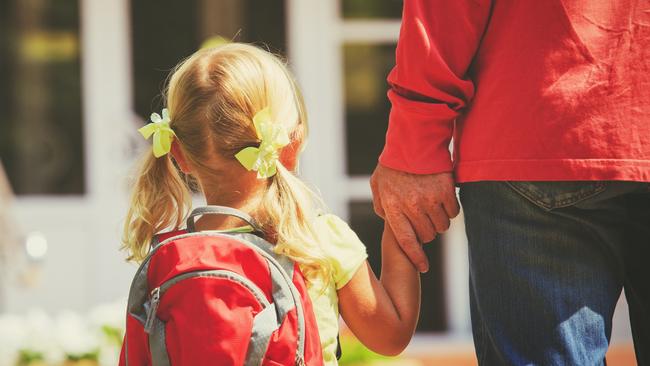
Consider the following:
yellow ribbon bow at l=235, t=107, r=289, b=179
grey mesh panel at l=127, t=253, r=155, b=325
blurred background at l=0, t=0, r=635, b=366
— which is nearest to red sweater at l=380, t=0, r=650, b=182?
yellow ribbon bow at l=235, t=107, r=289, b=179

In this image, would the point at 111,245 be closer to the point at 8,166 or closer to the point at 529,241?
the point at 8,166

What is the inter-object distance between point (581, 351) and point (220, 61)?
877mm

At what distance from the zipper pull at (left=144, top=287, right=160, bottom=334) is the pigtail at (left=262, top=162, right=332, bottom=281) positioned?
23cm

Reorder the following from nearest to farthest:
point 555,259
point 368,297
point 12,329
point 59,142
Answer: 1. point 555,259
2. point 368,297
3. point 12,329
4. point 59,142

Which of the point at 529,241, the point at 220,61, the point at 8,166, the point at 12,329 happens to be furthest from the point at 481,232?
the point at 8,166

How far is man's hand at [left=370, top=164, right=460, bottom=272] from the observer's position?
2.04 meters

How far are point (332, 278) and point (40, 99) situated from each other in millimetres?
4387

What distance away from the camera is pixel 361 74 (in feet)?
19.1

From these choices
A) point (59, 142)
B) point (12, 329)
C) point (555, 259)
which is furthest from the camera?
point (59, 142)

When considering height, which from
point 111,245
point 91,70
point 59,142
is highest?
point 91,70

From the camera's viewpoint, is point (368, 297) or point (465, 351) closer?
point (368, 297)

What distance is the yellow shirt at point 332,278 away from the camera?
6.57 ft

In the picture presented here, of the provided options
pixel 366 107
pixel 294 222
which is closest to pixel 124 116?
pixel 366 107

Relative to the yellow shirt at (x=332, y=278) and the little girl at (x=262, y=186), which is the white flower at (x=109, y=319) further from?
the yellow shirt at (x=332, y=278)
